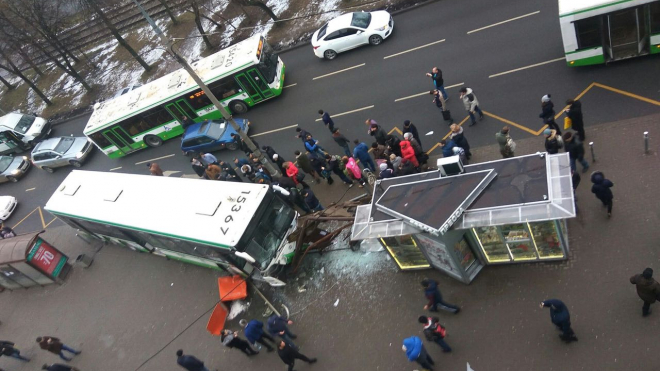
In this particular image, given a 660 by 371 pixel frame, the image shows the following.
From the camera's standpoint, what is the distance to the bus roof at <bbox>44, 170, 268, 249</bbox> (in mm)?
12953

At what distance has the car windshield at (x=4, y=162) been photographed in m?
27.8

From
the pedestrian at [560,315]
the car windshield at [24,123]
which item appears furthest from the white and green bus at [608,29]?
the car windshield at [24,123]

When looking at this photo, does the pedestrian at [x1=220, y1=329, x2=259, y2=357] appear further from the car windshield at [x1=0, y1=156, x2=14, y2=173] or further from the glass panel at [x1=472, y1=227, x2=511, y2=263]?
the car windshield at [x1=0, y1=156, x2=14, y2=173]

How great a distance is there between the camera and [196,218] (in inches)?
534

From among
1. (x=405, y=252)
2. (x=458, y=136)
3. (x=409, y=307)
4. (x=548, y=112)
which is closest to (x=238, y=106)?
(x=458, y=136)

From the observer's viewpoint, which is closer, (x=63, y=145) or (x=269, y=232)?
(x=269, y=232)

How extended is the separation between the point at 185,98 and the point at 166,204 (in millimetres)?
9011

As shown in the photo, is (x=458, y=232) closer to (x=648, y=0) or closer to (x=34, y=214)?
(x=648, y=0)

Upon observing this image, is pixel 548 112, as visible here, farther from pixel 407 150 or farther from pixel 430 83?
pixel 430 83

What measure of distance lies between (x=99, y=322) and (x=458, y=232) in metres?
13.1

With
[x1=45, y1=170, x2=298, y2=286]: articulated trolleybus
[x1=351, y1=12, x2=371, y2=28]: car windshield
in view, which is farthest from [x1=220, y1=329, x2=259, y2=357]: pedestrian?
[x1=351, y1=12, x2=371, y2=28]: car windshield

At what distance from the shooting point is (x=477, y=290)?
1170cm

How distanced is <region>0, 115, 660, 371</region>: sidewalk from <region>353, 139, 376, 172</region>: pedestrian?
1102mm

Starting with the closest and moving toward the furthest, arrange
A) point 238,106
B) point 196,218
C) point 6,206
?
point 196,218 < point 238,106 < point 6,206
